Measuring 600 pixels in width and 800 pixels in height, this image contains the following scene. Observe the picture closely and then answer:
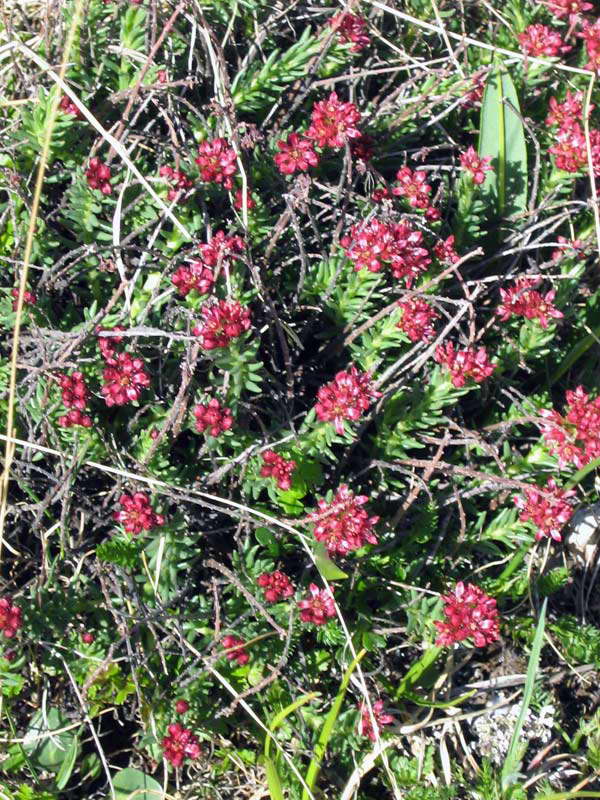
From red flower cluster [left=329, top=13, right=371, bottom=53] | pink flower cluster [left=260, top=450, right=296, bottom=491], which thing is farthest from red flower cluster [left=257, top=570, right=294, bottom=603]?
red flower cluster [left=329, top=13, right=371, bottom=53]

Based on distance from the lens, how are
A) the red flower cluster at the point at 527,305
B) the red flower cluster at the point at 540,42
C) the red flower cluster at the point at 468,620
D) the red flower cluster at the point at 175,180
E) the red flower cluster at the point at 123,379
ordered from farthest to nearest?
the red flower cluster at the point at 540,42
the red flower cluster at the point at 527,305
the red flower cluster at the point at 175,180
the red flower cluster at the point at 468,620
the red flower cluster at the point at 123,379

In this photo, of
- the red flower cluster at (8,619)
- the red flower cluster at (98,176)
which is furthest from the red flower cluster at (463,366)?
the red flower cluster at (8,619)

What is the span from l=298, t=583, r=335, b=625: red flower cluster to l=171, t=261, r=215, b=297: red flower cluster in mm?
971

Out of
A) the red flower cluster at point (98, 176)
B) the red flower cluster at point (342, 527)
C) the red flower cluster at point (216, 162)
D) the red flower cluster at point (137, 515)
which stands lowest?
the red flower cluster at point (137, 515)

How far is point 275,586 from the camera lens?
274 cm

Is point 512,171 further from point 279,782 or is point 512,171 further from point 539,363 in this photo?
point 279,782

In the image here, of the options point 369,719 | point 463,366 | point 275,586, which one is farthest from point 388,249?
point 369,719

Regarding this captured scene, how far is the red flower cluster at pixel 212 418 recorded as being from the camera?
2584 mm

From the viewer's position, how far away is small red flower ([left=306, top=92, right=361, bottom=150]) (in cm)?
288

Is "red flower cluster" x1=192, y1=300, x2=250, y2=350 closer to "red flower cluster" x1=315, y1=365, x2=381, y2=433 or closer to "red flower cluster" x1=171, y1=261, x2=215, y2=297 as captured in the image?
"red flower cluster" x1=171, y1=261, x2=215, y2=297

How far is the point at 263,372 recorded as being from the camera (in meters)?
2.98

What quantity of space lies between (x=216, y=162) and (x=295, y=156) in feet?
0.88

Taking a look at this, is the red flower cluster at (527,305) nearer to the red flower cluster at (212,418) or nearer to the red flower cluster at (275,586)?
the red flower cluster at (212,418)

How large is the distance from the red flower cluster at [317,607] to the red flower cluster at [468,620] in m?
0.35
